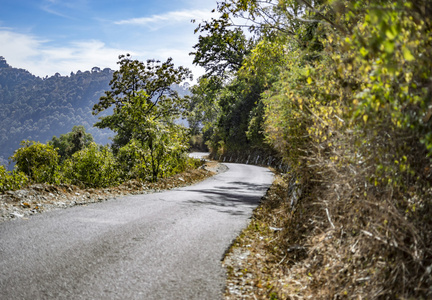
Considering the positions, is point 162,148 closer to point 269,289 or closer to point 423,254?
point 269,289

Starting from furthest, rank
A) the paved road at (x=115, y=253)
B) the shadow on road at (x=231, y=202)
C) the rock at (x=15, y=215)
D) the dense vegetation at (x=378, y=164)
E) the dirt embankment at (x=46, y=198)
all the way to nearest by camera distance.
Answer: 1. the shadow on road at (x=231, y=202)
2. the dirt embankment at (x=46, y=198)
3. the rock at (x=15, y=215)
4. the paved road at (x=115, y=253)
5. the dense vegetation at (x=378, y=164)

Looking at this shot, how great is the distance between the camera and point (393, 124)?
3666mm

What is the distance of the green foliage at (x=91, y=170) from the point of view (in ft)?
53.1

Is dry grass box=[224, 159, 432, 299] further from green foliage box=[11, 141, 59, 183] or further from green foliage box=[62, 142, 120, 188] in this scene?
green foliage box=[11, 141, 59, 183]

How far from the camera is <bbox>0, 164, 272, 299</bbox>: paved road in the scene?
4473 mm

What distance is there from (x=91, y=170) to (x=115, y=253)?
1117 centimetres

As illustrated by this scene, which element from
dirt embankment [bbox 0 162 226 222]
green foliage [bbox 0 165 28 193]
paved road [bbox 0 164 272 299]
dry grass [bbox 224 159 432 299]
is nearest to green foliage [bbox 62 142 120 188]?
dirt embankment [bbox 0 162 226 222]

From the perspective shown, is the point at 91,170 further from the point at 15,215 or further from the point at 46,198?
the point at 15,215

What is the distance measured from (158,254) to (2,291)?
2.28 m

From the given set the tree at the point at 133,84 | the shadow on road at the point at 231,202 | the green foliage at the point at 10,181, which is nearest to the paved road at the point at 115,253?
the shadow on road at the point at 231,202

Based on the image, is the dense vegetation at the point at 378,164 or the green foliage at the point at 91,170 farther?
the green foliage at the point at 91,170

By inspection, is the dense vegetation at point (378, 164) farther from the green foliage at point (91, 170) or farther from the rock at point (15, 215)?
the green foliage at point (91, 170)

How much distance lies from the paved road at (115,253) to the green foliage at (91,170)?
7.29 m

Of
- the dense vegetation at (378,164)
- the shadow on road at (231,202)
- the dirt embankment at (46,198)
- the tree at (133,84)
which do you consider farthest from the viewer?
the tree at (133,84)
